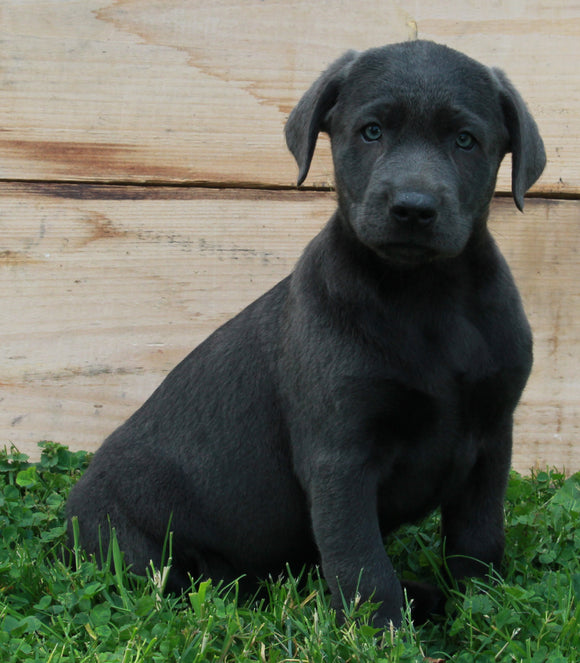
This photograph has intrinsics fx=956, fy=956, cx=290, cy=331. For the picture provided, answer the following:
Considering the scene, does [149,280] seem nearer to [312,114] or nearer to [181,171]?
[181,171]

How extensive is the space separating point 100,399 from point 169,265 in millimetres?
650

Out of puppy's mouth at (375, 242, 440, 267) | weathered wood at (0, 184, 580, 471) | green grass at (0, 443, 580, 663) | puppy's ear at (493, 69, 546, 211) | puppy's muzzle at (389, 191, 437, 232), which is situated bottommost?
green grass at (0, 443, 580, 663)

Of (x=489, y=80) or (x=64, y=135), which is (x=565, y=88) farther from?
(x=64, y=135)

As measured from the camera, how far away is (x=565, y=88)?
403cm

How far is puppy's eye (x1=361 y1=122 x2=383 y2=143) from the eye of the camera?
2602 millimetres

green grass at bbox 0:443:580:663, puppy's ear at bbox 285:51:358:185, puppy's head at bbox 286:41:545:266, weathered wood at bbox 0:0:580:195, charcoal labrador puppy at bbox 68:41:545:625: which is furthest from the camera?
weathered wood at bbox 0:0:580:195

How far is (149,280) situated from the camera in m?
4.05

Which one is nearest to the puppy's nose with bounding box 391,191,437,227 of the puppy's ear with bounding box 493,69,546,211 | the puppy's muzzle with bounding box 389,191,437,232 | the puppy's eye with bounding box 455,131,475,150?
the puppy's muzzle with bounding box 389,191,437,232

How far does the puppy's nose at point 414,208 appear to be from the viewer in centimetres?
238

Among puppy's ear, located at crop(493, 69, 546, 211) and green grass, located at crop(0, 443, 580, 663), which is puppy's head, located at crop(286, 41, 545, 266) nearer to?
puppy's ear, located at crop(493, 69, 546, 211)

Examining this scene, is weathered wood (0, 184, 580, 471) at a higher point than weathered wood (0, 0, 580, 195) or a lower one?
lower

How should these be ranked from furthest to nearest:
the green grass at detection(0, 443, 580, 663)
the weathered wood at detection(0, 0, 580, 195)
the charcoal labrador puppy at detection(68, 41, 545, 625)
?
the weathered wood at detection(0, 0, 580, 195), the charcoal labrador puppy at detection(68, 41, 545, 625), the green grass at detection(0, 443, 580, 663)

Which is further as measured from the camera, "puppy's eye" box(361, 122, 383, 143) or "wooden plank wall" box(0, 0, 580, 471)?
"wooden plank wall" box(0, 0, 580, 471)

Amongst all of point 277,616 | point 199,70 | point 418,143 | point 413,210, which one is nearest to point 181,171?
point 199,70
